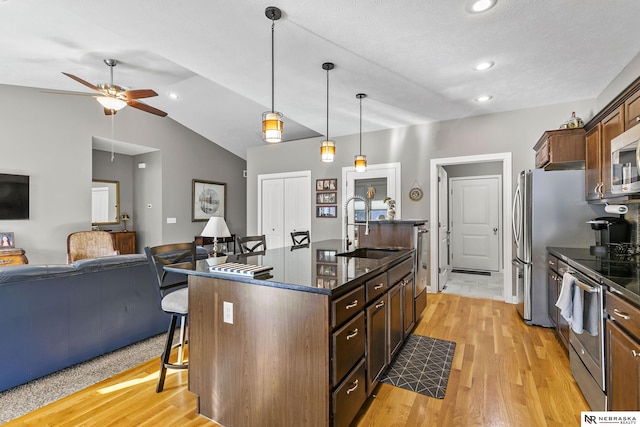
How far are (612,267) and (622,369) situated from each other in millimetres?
825

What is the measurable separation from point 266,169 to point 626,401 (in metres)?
5.88

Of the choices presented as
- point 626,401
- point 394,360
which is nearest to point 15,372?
point 394,360

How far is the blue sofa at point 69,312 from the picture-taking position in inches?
80.2

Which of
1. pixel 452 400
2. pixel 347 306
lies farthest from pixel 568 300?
pixel 347 306

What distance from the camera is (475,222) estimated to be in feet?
21.2

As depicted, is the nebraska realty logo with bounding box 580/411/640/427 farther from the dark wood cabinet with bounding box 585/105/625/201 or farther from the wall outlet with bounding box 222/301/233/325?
the wall outlet with bounding box 222/301/233/325

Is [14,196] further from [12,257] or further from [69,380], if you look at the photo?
[69,380]

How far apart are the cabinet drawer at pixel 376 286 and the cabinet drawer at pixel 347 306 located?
0.10 meters

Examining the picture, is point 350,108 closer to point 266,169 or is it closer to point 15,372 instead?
point 266,169

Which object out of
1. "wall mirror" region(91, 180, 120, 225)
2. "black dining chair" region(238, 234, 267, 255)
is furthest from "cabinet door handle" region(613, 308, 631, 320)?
"wall mirror" region(91, 180, 120, 225)

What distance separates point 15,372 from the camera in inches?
81.2

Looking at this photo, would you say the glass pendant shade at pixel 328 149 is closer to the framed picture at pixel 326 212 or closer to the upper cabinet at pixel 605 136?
the upper cabinet at pixel 605 136

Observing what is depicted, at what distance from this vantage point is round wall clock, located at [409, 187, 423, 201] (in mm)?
4805

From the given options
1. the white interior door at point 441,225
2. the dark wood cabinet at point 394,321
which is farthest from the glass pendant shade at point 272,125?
the white interior door at point 441,225
